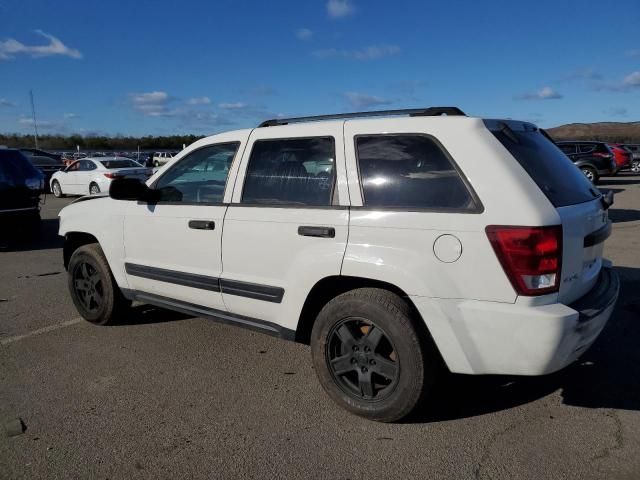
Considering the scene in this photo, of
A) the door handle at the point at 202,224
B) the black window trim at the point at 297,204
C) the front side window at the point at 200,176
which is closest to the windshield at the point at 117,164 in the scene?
the front side window at the point at 200,176

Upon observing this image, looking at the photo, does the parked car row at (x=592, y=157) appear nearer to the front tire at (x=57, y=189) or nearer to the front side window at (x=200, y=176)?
the front tire at (x=57, y=189)

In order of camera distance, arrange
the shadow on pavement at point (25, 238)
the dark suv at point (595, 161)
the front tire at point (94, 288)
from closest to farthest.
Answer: the front tire at point (94, 288), the shadow on pavement at point (25, 238), the dark suv at point (595, 161)

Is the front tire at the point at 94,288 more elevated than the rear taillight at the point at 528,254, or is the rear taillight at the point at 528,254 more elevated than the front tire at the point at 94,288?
the rear taillight at the point at 528,254

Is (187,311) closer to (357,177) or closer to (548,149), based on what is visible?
(357,177)

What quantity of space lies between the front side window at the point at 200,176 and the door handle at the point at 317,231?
0.87 m

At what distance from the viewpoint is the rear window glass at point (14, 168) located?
8984mm

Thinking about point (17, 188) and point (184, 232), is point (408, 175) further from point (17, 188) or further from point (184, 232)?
point (17, 188)

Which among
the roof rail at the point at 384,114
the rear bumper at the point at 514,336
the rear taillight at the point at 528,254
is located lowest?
the rear bumper at the point at 514,336

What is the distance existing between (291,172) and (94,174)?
51.7 feet

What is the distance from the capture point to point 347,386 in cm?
332

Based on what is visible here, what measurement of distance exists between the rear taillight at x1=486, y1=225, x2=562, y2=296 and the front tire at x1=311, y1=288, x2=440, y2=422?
0.62 metres

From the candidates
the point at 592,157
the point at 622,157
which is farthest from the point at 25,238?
the point at 622,157

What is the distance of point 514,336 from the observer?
108 inches

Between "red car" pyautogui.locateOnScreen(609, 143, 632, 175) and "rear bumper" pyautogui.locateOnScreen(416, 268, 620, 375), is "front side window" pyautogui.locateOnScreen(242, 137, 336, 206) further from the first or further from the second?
"red car" pyautogui.locateOnScreen(609, 143, 632, 175)
